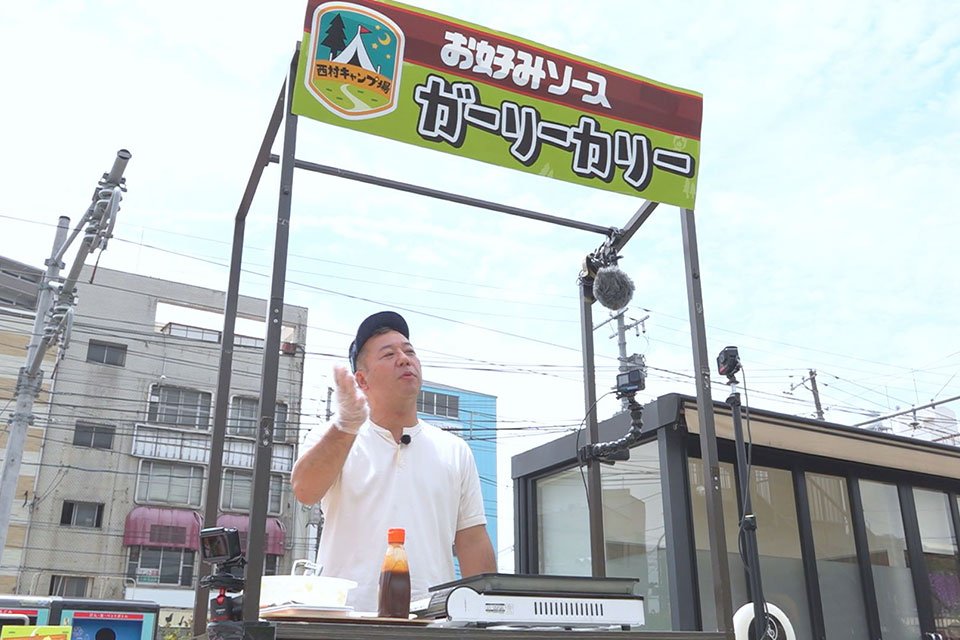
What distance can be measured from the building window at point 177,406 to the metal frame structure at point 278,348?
92.3 ft

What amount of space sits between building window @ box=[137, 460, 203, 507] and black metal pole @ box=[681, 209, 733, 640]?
28.9 m

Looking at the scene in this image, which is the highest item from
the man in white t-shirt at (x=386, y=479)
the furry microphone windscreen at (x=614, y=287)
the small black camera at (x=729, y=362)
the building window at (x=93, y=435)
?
the building window at (x=93, y=435)

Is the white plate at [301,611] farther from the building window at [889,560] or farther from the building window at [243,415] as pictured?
the building window at [243,415]

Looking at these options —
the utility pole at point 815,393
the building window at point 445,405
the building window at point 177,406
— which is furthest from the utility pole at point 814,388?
the building window at point 177,406

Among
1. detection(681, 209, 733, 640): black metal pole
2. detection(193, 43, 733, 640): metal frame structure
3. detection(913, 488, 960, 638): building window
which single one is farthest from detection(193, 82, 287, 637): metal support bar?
detection(913, 488, 960, 638): building window

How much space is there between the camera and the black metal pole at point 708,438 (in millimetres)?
2754

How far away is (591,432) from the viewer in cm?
374

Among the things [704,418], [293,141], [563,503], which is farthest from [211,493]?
[563,503]

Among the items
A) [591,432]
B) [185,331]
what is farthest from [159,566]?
[591,432]

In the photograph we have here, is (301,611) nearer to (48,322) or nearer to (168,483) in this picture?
(48,322)

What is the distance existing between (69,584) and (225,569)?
28.9m

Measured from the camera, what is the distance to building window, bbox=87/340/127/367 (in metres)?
30.0

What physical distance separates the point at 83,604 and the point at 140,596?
25103 mm

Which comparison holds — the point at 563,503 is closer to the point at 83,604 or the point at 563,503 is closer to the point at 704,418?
the point at 83,604
